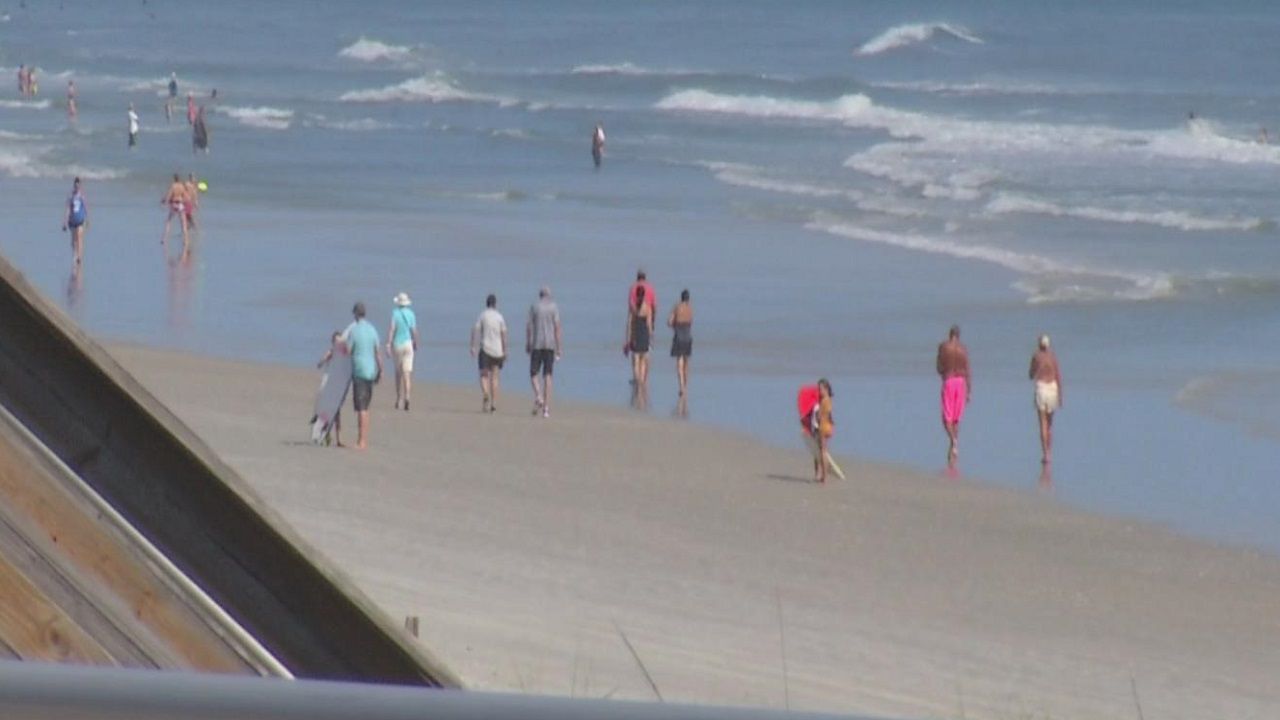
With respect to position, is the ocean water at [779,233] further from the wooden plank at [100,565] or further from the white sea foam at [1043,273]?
the wooden plank at [100,565]

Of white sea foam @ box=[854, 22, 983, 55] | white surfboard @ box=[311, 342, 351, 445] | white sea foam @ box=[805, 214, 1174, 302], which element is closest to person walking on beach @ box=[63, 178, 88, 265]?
white surfboard @ box=[311, 342, 351, 445]

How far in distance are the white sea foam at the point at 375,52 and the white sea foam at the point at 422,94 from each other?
52.5ft

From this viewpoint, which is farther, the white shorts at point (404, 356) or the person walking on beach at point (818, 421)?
the white shorts at point (404, 356)

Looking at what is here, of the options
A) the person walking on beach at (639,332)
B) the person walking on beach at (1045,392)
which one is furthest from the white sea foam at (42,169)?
the person walking on beach at (1045,392)

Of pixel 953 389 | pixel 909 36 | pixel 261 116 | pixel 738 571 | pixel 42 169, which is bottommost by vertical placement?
pixel 738 571

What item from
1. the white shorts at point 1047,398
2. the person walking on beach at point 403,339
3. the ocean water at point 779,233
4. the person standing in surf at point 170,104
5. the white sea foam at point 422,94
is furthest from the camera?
the white sea foam at point 422,94

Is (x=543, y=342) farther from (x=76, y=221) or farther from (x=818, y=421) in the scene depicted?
(x=76, y=221)

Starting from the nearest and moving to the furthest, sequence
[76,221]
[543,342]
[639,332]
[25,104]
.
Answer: [543,342] < [639,332] < [76,221] < [25,104]

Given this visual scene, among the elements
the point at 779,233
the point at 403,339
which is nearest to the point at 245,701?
the point at 403,339

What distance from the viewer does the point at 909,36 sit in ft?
315

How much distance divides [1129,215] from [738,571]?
23758 mm

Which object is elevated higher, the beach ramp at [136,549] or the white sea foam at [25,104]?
the white sea foam at [25,104]

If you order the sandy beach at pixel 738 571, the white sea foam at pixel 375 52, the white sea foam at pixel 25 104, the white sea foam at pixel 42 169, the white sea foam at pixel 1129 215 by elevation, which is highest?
the white sea foam at pixel 375 52

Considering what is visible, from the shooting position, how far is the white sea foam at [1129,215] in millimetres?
35219
